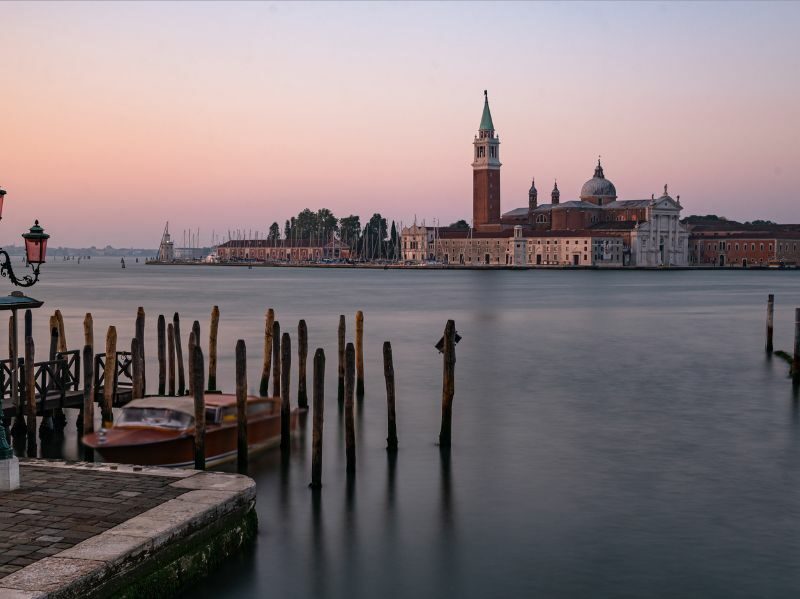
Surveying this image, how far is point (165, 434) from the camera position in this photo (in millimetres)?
14633

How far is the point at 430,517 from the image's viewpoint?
13797 mm

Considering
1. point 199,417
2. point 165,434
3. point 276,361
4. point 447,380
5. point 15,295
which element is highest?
point 15,295

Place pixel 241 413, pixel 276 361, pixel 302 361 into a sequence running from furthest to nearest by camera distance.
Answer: pixel 276 361 → pixel 302 361 → pixel 241 413

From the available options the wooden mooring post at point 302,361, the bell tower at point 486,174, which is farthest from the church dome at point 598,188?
the wooden mooring post at point 302,361

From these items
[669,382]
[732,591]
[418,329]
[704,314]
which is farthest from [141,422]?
[704,314]

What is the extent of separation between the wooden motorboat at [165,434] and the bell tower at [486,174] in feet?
480

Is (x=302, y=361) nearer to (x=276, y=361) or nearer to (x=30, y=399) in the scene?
(x=276, y=361)

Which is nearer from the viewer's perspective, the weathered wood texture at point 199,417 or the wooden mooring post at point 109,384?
the weathered wood texture at point 199,417

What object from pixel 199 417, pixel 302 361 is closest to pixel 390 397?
pixel 199 417

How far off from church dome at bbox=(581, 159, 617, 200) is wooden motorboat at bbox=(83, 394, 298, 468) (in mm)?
159520

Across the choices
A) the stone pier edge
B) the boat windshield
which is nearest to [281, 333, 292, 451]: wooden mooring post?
the boat windshield

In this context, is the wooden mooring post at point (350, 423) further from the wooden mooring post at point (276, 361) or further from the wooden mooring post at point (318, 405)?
the wooden mooring post at point (276, 361)

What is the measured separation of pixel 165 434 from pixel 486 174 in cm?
14780

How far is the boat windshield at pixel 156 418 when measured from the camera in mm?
14828
